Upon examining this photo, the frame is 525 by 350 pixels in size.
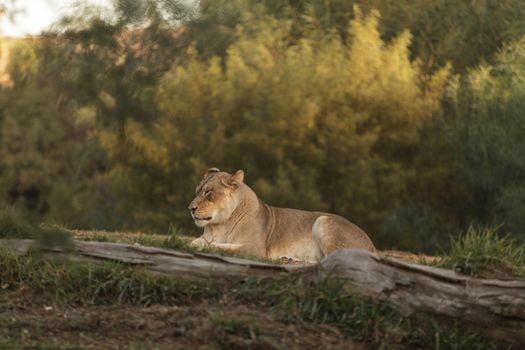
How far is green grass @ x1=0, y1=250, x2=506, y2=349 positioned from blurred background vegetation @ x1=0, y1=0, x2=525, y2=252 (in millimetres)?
13589

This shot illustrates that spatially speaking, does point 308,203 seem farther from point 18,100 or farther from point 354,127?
point 18,100

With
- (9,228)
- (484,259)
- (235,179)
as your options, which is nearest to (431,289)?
(484,259)

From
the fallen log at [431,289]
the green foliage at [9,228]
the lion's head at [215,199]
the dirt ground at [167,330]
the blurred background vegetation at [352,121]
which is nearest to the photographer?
the dirt ground at [167,330]

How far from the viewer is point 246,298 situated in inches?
259

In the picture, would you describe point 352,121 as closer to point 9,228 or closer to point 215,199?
point 215,199

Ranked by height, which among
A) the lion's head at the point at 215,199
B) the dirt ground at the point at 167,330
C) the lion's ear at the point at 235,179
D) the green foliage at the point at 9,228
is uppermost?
the lion's ear at the point at 235,179

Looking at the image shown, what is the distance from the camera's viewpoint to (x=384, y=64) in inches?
944

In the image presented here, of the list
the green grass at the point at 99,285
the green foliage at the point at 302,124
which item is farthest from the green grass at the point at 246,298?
the green foliage at the point at 302,124

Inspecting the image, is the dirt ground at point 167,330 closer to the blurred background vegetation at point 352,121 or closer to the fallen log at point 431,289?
the fallen log at point 431,289

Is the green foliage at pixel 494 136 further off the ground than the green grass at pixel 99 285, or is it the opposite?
the green foliage at pixel 494 136

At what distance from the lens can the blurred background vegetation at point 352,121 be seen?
21.9 meters

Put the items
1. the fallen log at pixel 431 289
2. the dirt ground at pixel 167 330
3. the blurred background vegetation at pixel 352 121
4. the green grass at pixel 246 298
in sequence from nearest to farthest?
the dirt ground at pixel 167 330 < the green grass at pixel 246 298 < the fallen log at pixel 431 289 < the blurred background vegetation at pixel 352 121

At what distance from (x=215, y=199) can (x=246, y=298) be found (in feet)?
9.92

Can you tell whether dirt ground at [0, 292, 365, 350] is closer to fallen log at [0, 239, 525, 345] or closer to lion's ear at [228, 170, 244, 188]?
fallen log at [0, 239, 525, 345]
